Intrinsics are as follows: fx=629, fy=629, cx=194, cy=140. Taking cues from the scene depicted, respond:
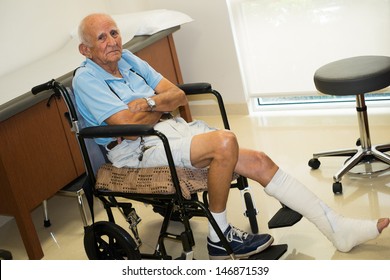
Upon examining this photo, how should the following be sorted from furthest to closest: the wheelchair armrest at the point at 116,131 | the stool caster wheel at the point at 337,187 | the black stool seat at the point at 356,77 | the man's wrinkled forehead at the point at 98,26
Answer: the stool caster wheel at the point at 337,187 → the black stool seat at the point at 356,77 → the man's wrinkled forehead at the point at 98,26 → the wheelchair armrest at the point at 116,131

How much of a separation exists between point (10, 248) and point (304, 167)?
5.54 feet

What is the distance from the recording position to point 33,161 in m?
3.22

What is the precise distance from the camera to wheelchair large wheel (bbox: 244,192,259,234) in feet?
9.51

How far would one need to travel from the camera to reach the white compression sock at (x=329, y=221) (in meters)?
2.62

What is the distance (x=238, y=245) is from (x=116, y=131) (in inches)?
27.8

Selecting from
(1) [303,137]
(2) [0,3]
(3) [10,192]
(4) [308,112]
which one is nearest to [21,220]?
(3) [10,192]

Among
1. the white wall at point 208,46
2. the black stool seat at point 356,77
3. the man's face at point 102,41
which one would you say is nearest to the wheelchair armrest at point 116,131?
the man's face at point 102,41

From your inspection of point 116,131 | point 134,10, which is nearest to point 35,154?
point 116,131

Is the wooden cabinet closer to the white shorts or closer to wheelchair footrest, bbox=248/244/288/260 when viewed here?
the white shorts

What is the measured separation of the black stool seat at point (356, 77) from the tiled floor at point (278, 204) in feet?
1.67

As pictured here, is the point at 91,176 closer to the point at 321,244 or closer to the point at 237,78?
the point at 321,244

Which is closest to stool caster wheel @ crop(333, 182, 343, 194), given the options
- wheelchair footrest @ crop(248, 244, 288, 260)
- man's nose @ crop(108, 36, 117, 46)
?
wheelchair footrest @ crop(248, 244, 288, 260)

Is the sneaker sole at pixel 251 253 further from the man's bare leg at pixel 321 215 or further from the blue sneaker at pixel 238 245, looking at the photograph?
the man's bare leg at pixel 321 215

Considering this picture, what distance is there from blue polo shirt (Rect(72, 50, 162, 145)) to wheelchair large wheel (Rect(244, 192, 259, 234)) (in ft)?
2.17
